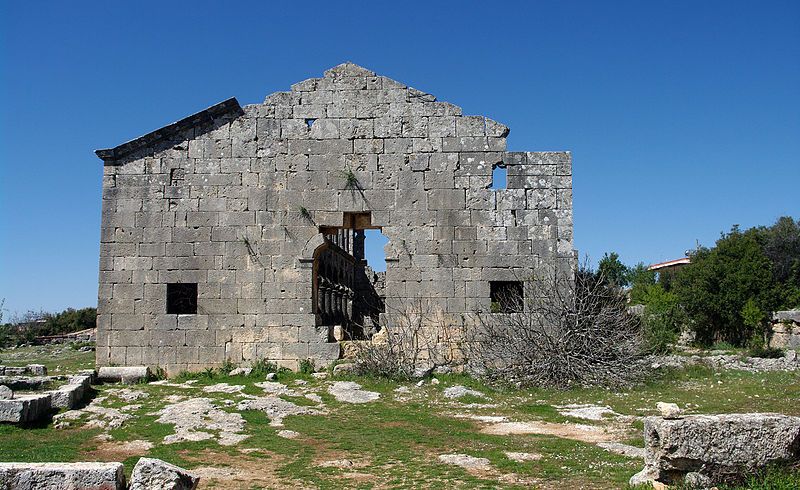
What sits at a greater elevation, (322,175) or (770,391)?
(322,175)

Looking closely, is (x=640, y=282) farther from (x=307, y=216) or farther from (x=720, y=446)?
(x=720, y=446)

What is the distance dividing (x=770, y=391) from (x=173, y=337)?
1120 centimetres

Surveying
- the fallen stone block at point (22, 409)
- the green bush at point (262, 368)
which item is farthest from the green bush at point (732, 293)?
the fallen stone block at point (22, 409)

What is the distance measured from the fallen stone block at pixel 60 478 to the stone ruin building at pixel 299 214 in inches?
343

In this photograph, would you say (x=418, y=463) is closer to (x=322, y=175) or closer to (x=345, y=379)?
(x=345, y=379)

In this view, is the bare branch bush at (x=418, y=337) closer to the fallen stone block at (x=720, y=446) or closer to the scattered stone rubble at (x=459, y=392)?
the scattered stone rubble at (x=459, y=392)

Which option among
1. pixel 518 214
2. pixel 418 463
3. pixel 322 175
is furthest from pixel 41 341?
pixel 418 463

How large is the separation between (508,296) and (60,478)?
35.6 ft

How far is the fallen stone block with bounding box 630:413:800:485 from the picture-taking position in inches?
217

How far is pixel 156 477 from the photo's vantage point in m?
5.07

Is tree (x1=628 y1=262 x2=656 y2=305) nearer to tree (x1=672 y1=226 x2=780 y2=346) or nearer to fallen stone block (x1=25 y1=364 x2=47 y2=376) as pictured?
tree (x1=672 y1=226 x2=780 y2=346)

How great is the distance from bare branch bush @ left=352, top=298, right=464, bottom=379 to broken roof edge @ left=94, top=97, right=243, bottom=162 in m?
5.55

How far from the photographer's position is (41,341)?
30156 mm

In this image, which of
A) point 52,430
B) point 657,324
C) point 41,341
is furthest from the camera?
point 41,341
